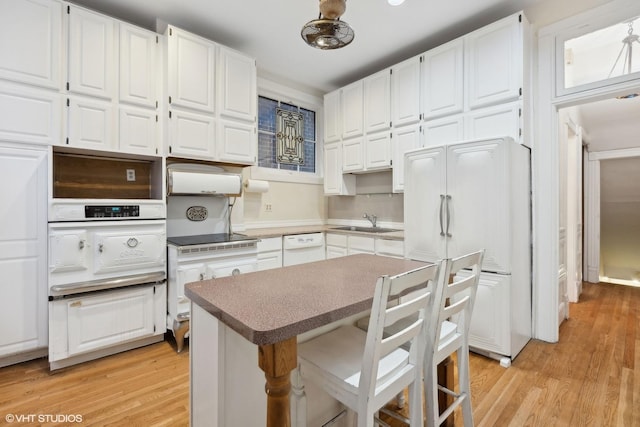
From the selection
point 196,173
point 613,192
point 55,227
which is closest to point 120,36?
point 196,173

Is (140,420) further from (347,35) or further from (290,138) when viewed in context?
(290,138)

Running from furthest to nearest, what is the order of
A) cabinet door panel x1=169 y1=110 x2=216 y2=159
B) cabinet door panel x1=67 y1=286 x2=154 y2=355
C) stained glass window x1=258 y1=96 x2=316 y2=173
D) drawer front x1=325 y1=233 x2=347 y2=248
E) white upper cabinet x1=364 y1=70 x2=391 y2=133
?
stained glass window x1=258 y1=96 x2=316 y2=173 → drawer front x1=325 y1=233 x2=347 y2=248 → white upper cabinet x1=364 y1=70 x2=391 y2=133 → cabinet door panel x1=169 y1=110 x2=216 y2=159 → cabinet door panel x1=67 y1=286 x2=154 y2=355

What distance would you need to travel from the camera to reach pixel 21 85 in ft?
7.13

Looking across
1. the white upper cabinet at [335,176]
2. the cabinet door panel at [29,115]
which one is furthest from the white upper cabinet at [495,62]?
the cabinet door panel at [29,115]

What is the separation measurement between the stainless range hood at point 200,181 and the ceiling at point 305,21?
4.28 feet

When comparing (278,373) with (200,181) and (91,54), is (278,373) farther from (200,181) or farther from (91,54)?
(91,54)

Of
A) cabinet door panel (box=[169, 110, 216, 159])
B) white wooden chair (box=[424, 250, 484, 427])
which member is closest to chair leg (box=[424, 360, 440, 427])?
white wooden chair (box=[424, 250, 484, 427])

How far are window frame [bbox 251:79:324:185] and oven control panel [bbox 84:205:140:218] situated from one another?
159 centimetres

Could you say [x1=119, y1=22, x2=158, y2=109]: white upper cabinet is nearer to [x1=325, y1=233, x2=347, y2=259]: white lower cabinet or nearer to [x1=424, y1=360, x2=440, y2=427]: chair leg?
[x1=325, y1=233, x2=347, y2=259]: white lower cabinet

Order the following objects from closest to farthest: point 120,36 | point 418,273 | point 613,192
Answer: point 418,273
point 120,36
point 613,192

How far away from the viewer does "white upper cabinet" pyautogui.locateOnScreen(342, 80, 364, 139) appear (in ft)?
12.5

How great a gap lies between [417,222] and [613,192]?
4.29 metres

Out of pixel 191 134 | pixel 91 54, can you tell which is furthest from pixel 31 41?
pixel 191 134

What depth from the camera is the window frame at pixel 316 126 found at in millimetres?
3961
